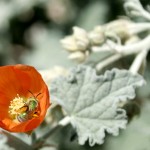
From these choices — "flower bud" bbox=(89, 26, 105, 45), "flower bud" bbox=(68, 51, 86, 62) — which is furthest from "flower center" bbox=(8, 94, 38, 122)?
"flower bud" bbox=(89, 26, 105, 45)

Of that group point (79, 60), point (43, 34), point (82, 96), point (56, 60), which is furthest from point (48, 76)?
point (43, 34)

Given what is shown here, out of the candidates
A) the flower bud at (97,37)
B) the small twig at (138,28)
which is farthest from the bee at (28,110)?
the small twig at (138,28)

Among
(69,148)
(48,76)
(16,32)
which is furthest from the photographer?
(16,32)

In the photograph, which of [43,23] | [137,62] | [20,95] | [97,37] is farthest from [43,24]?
[20,95]

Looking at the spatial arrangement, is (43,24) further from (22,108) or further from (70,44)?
(22,108)

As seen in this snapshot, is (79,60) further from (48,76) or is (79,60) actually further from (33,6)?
(33,6)

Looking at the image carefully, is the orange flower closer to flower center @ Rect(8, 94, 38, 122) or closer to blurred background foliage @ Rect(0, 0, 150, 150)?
flower center @ Rect(8, 94, 38, 122)
